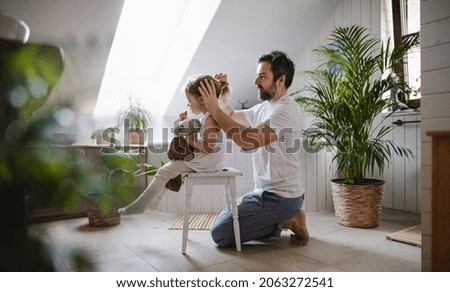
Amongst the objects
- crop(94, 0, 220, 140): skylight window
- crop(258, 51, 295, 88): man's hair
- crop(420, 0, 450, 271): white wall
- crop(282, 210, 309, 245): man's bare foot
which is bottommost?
crop(282, 210, 309, 245): man's bare foot

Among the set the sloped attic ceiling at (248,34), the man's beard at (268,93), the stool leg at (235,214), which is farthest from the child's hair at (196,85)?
the sloped attic ceiling at (248,34)

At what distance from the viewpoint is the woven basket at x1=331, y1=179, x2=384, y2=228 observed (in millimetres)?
1718

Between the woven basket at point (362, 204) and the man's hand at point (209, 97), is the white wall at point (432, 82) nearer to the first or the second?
the man's hand at point (209, 97)

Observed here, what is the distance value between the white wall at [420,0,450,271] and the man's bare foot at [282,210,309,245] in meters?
0.55

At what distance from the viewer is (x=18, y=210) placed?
25 cm

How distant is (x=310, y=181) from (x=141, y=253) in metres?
1.23

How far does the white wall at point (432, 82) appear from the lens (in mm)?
859

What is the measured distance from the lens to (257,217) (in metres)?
1.39

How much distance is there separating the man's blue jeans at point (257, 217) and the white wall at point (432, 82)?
60cm

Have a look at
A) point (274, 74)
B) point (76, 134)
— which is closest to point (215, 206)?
point (274, 74)

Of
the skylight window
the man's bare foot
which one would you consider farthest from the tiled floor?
the skylight window

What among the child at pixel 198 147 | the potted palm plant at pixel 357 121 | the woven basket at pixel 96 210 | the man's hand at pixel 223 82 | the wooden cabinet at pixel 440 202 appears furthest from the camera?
the potted palm plant at pixel 357 121

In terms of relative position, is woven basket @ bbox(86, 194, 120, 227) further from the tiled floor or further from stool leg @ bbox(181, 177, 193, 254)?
stool leg @ bbox(181, 177, 193, 254)
